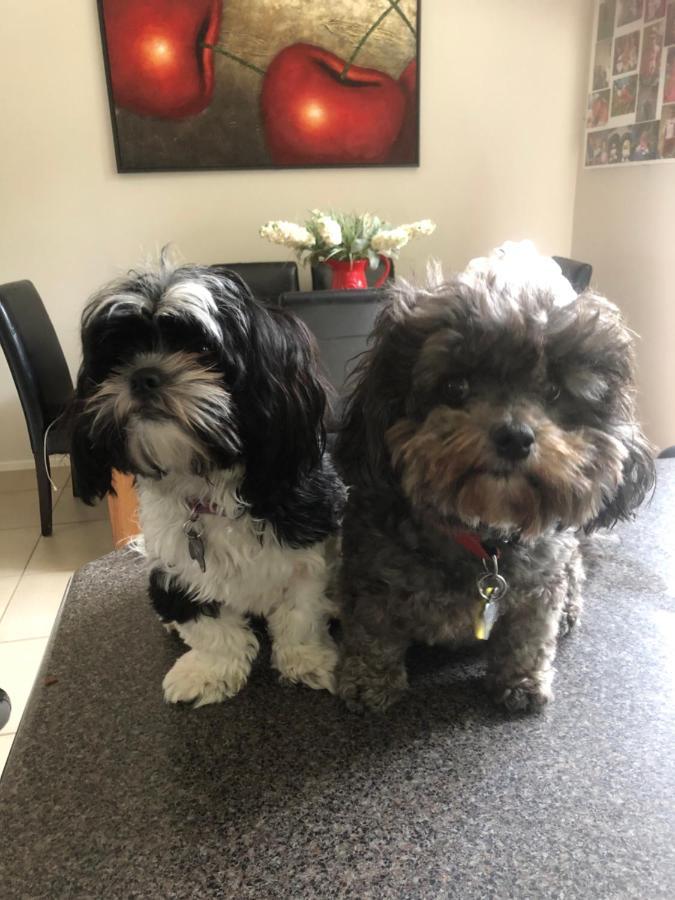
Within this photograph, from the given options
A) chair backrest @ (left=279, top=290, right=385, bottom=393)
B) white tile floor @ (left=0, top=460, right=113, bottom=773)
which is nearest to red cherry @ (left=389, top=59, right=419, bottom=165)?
chair backrest @ (left=279, top=290, right=385, bottom=393)

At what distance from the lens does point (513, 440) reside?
0.73m

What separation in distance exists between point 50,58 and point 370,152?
154 cm

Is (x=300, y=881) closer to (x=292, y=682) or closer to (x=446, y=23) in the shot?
(x=292, y=682)

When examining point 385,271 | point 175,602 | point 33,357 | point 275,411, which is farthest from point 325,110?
point 175,602

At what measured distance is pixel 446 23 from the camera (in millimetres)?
3258

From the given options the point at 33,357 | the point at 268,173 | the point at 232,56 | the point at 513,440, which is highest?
the point at 232,56

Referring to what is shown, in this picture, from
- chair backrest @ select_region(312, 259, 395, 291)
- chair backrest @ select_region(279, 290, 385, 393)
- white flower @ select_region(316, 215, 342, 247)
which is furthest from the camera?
chair backrest @ select_region(312, 259, 395, 291)

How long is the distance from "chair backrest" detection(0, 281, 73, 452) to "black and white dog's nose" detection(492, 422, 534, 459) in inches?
87.0

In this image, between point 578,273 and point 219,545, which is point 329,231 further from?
point 219,545

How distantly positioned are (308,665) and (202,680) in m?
0.16

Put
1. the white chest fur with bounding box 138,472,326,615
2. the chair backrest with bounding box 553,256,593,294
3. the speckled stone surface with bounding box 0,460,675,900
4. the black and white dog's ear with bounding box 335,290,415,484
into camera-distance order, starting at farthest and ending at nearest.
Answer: the chair backrest with bounding box 553,256,593,294 < the white chest fur with bounding box 138,472,326,615 < the black and white dog's ear with bounding box 335,290,415,484 < the speckled stone surface with bounding box 0,460,675,900

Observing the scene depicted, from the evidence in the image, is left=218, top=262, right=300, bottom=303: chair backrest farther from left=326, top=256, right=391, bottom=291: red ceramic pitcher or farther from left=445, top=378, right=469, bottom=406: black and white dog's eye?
left=445, top=378, right=469, bottom=406: black and white dog's eye

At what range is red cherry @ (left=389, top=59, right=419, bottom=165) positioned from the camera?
3271mm

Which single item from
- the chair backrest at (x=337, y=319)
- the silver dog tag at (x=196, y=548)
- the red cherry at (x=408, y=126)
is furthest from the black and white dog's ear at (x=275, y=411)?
the red cherry at (x=408, y=126)
